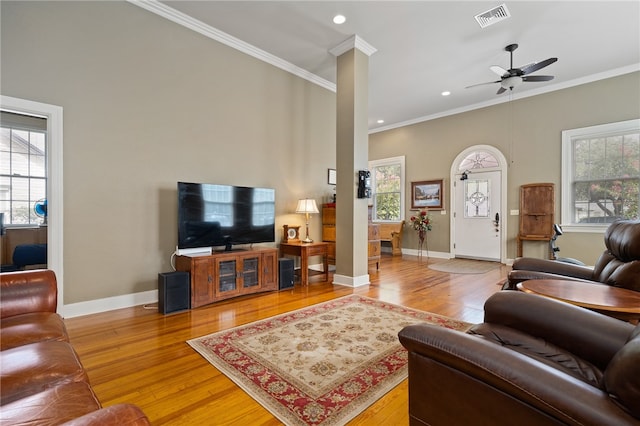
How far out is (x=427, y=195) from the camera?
293 inches

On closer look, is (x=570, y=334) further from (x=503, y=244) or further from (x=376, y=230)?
(x=503, y=244)

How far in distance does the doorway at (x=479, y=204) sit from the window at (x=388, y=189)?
4.59 feet

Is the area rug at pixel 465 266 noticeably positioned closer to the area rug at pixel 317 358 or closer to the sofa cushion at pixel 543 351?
the area rug at pixel 317 358

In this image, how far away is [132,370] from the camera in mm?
1973

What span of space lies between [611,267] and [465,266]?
372 centimetres

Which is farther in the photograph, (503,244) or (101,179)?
(503,244)

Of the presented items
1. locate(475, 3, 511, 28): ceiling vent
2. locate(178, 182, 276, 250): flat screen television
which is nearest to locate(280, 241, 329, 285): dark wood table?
locate(178, 182, 276, 250): flat screen television

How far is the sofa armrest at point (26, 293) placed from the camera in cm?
162

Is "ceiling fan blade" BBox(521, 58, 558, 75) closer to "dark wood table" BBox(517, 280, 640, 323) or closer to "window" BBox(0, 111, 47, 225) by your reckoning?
"dark wood table" BBox(517, 280, 640, 323)

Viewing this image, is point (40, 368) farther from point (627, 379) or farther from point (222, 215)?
point (222, 215)

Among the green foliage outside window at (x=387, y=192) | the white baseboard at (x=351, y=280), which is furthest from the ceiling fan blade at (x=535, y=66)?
the green foliage outside window at (x=387, y=192)

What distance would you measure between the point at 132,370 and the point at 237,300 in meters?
1.63

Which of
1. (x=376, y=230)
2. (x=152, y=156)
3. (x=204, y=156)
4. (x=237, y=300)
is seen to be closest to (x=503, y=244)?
(x=376, y=230)

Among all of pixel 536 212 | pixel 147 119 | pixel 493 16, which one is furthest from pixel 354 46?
pixel 536 212
